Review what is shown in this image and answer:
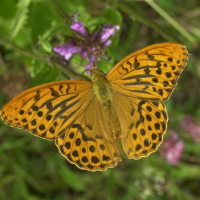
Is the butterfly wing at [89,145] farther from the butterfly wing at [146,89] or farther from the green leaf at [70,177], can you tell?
the green leaf at [70,177]

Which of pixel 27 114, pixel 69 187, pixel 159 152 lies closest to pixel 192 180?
pixel 159 152

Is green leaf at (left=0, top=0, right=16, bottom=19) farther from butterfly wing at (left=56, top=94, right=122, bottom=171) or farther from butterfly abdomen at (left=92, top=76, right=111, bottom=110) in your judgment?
A: butterfly wing at (left=56, top=94, right=122, bottom=171)

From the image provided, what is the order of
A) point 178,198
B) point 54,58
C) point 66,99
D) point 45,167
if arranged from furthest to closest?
point 45,167 < point 178,198 < point 54,58 < point 66,99

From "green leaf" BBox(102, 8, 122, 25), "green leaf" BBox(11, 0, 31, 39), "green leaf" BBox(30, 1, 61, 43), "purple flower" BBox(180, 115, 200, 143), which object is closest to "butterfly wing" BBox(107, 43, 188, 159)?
"green leaf" BBox(102, 8, 122, 25)

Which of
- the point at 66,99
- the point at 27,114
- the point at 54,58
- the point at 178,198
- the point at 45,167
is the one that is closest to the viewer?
the point at 27,114

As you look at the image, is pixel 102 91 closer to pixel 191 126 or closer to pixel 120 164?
pixel 191 126

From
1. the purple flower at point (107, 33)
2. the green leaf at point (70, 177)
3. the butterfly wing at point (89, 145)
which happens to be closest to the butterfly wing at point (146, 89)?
the butterfly wing at point (89, 145)

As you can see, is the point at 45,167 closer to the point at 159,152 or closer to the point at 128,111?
the point at 159,152

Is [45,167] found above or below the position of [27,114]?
below
